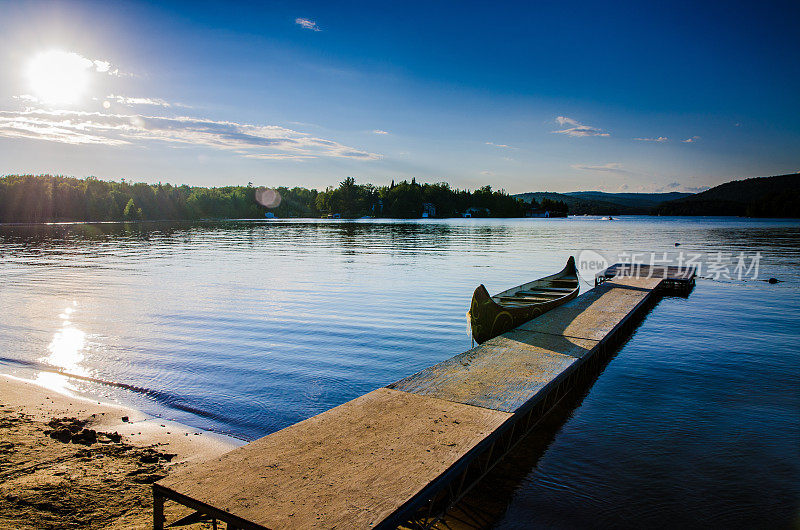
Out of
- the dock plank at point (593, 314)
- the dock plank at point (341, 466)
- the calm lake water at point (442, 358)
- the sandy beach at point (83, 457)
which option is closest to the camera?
the dock plank at point (341, 466)

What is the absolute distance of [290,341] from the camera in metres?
13.2

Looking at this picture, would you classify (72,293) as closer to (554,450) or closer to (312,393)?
(312,393)

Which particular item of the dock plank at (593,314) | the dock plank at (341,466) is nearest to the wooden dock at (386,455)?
the dock plank at (341,466)

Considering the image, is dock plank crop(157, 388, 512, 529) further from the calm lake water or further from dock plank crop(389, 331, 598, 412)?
the calm lake water

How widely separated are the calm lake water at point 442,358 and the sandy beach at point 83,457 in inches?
25.8

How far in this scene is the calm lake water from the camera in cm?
633

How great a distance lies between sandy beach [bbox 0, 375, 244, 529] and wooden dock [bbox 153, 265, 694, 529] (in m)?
1.03

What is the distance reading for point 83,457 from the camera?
6.17m

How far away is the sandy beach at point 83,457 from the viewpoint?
497 cm

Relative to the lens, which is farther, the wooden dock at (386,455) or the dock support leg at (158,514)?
the dock support leg at (158,514)

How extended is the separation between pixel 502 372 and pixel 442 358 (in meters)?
3.55

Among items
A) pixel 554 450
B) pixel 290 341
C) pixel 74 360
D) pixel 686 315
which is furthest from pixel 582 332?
pixel 74 360

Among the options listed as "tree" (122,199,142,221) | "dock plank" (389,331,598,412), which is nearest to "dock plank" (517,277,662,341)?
"dock plank" (389,331,598,412)

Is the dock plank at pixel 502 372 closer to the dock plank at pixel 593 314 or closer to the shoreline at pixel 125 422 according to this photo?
the dock plank at pixel 593 314
